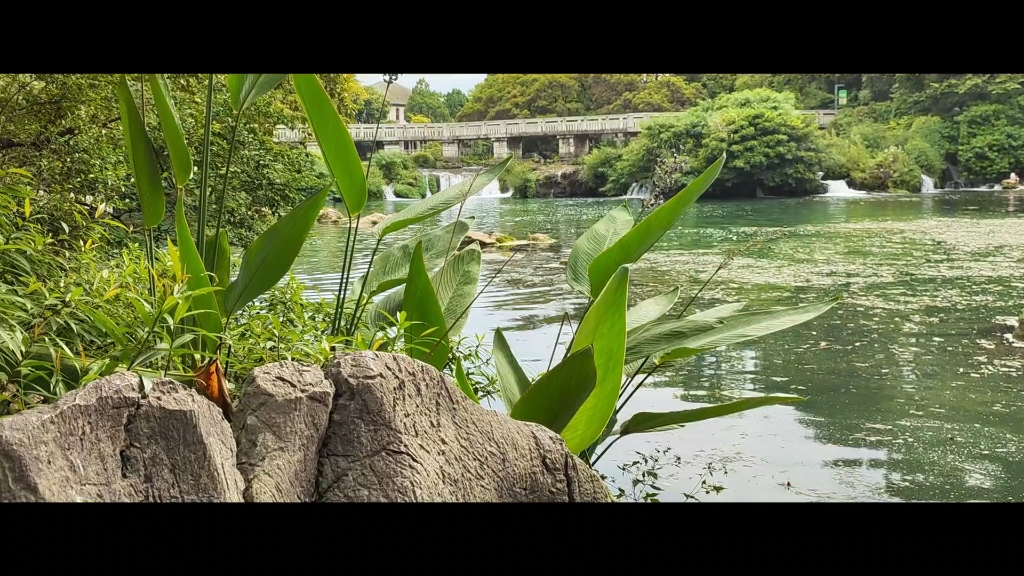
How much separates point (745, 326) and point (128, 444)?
1.35m

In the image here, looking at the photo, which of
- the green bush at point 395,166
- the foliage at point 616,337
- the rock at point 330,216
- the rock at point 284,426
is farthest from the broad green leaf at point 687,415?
the rock at point 330,216

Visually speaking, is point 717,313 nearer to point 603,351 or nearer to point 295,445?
point 603,351

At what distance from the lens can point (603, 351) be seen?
168 centimetres

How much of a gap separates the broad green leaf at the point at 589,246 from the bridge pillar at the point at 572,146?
453cm

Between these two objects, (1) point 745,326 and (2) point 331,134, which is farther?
(1) point 745,326

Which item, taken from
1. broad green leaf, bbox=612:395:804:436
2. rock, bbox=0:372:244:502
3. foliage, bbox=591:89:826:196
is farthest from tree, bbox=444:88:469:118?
rock, bbox=0:372:244:502

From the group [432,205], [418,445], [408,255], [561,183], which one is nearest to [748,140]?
[561,183]

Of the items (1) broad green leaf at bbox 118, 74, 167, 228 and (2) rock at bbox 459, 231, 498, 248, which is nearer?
(1) broad green leaf at bbox 118, 74, 167, 228

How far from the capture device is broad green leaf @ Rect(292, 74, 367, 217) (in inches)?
65.6

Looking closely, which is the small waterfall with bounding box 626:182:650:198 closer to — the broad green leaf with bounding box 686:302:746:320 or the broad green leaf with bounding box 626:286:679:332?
the broad green leaf with bounding box 626:286:679:332

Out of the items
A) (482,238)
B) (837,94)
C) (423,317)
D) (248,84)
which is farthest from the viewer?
(837,94)

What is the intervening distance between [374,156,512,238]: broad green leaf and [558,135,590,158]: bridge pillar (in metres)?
4.74
